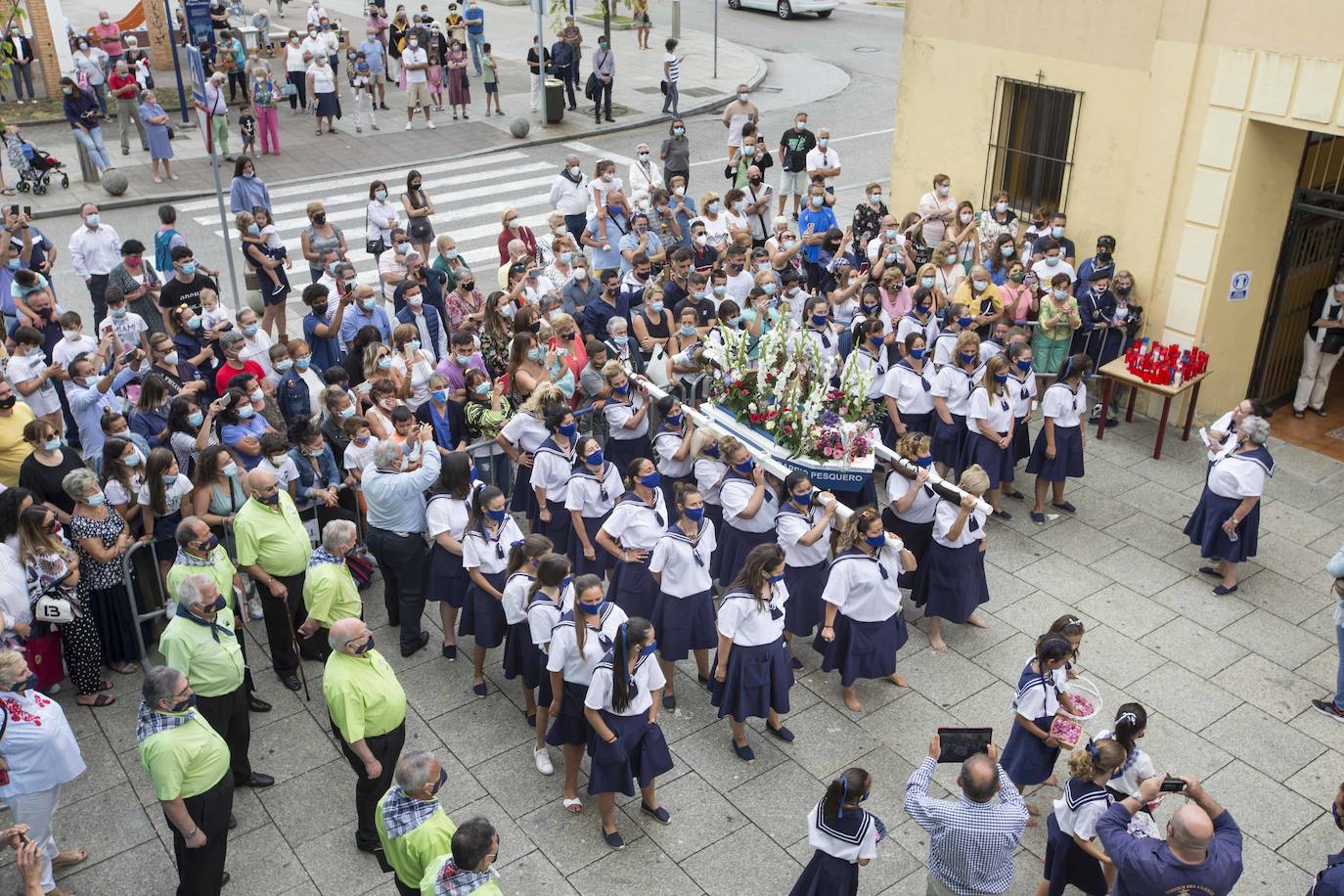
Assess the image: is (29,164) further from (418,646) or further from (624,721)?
(624,721)

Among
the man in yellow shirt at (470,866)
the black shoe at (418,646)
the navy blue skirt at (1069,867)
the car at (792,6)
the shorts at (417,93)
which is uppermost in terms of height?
the car at (792,6)

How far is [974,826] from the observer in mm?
6305

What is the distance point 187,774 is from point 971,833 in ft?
14.0

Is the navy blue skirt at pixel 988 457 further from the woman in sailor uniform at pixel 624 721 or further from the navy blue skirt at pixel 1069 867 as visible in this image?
the woman in sailor uniform at pixel 624 721

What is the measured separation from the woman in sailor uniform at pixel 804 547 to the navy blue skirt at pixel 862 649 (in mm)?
363

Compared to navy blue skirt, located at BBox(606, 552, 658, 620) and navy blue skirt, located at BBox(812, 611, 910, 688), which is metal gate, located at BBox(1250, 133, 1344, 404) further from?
navy blue skirt, located at BBox(606, 552, 658, 620)

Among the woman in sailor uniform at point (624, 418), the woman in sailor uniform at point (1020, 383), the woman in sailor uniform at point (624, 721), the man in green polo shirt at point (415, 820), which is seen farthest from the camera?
the woman in sailor uniform at point (1020, 383)

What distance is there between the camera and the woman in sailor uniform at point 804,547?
29.1ft

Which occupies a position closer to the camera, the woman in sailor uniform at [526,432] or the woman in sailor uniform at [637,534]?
the woman in sailor uniform at [637,534]

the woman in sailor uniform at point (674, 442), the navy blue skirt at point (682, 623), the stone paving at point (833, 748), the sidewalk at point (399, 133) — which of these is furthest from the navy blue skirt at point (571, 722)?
the sidewalk at point (399, 133)

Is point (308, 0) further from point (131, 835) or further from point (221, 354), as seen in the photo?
point (131, 835)

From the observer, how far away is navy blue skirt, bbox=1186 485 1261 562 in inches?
401

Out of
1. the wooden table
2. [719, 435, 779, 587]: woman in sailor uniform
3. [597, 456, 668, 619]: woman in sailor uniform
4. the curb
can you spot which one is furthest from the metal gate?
the curb

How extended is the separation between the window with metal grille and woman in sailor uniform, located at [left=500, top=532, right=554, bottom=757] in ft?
30.8
